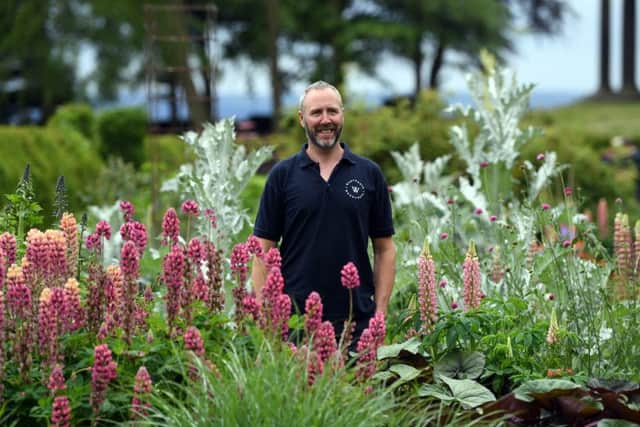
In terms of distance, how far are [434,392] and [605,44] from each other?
30395 millimetres

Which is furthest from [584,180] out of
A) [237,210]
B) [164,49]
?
[164,49]

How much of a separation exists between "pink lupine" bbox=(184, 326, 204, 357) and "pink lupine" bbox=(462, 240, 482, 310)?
5.06 feet

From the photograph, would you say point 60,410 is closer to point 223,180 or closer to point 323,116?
point 323,116

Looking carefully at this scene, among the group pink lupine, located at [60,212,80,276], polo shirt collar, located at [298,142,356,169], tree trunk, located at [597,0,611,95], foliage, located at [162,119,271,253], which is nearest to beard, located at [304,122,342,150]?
polo shirt collar, located at [298,142,356,169]

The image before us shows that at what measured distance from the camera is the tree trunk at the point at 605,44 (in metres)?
32.7

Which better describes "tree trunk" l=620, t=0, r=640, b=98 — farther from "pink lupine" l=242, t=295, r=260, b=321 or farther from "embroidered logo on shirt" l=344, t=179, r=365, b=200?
"pink lupine" l=242, t=295, r=260, b=321

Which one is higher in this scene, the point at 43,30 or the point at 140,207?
the point at 43,30

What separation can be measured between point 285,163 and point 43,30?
97.9ft

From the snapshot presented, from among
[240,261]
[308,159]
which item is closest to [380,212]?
[308,159]

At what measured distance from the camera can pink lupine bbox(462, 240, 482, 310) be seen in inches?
188

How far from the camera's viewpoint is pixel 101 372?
3.43m

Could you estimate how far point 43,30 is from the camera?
1297 inches

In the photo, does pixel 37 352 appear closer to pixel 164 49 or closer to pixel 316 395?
pixel 316 395

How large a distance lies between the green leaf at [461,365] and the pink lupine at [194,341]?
1.24m
